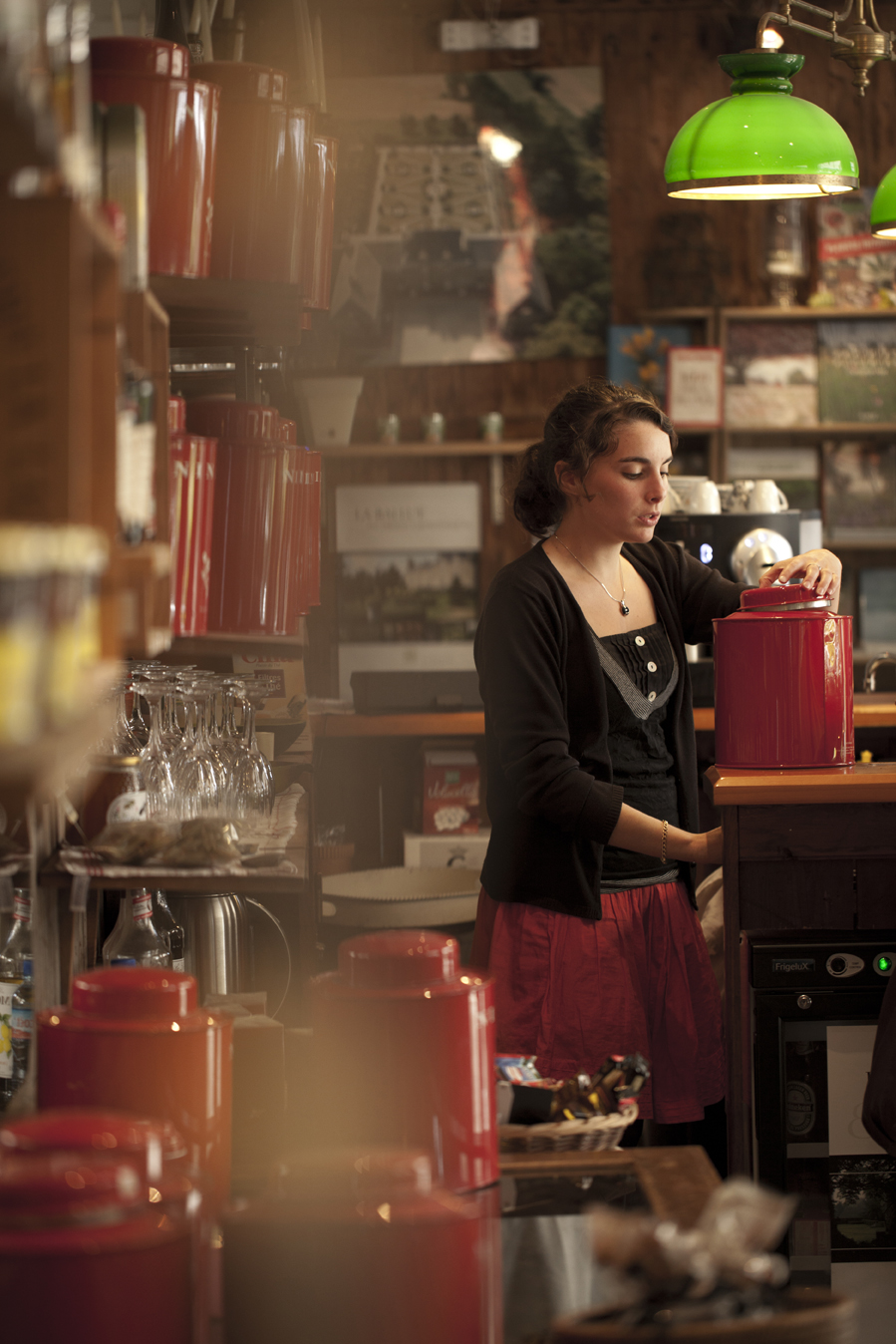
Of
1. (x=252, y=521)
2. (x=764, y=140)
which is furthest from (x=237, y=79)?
(x=764, y=140)

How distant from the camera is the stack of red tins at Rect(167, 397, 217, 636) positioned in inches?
57.4

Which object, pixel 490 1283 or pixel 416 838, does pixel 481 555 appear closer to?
pixel 416 838

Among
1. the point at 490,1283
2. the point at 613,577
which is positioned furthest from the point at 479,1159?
the point at 613,577

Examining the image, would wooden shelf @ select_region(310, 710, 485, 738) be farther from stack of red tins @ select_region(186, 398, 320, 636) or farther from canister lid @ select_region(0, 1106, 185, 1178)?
canister lid @ select_region(0, 1106, 185, 1178)

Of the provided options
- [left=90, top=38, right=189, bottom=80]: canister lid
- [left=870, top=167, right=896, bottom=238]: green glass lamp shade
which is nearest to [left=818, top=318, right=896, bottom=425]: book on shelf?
[left=870, top=167, right=896, bottom=238]: green glass lamp shade

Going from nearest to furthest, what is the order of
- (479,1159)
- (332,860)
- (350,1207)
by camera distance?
(350,1207), (479,1159), (332,860)

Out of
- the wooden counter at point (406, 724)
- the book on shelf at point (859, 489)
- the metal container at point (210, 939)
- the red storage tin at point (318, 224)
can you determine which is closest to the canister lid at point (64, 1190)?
the red storage tin at point (318, 224)

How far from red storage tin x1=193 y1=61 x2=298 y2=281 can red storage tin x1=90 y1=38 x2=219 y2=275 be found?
1.9 inches

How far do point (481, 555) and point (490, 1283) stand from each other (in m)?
5.27

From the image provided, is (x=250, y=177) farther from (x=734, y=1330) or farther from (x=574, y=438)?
(x=734, y=1330)

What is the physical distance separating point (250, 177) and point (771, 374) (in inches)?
186

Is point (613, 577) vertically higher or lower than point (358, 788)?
higher

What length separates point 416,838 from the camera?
423 centimetres

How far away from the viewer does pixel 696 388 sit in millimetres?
5801
